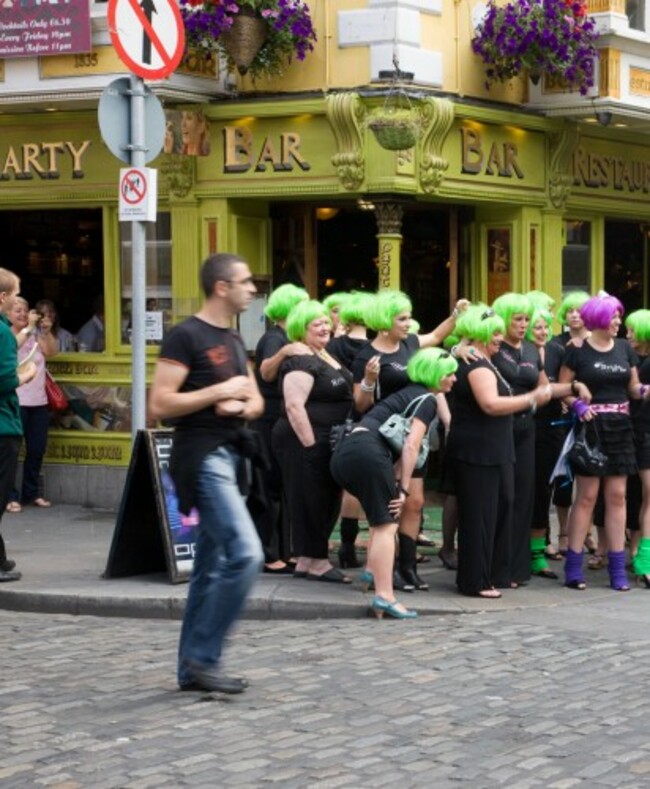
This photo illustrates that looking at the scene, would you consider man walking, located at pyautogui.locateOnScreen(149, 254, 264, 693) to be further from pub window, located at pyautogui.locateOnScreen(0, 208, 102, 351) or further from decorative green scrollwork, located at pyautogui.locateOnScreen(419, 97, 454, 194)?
pub window, located at pyautogui.locateOnScreen(0, 208, 102, 351)

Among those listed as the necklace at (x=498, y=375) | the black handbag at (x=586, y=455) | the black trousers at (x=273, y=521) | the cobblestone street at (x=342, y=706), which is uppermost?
the necklace at (x=498, y=375)

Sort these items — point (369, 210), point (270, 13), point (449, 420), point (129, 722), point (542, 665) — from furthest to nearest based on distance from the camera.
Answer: point (369, 210) < point (270, 13) < point (449, 420) < point (542, 665) < point (129, 722)

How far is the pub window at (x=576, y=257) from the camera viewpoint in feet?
56.6

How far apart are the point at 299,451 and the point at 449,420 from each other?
4.80 feet

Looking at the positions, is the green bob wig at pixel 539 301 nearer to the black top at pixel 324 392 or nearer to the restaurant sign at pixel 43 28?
the black top at pixel 324 392

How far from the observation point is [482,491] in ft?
36.1

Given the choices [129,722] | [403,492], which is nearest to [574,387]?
[403,492]

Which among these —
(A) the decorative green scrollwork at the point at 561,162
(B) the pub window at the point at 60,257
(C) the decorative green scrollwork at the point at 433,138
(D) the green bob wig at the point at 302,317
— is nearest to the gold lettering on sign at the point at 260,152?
(C) the decorative green scrollwork at the point at 433,138

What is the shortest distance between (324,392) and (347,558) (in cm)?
131

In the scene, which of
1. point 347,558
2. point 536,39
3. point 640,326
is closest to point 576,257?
point 536,39

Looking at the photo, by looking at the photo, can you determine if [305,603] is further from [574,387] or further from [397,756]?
[397,756]

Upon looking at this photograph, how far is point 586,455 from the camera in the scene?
37.5 feet

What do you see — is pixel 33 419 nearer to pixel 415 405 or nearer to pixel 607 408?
pixel 607 408

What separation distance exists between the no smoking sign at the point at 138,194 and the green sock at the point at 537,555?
3.39 meters
